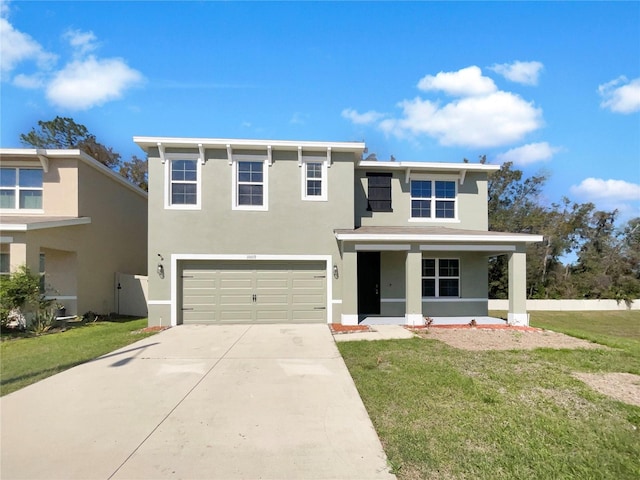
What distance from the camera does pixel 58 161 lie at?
45.3 feet

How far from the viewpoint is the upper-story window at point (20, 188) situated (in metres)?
13.7

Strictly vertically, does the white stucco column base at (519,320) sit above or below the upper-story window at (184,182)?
below

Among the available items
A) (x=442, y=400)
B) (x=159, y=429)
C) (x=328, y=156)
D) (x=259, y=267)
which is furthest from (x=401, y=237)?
(x=159, y=429)

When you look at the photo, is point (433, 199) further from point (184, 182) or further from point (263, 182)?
point (184, 182)

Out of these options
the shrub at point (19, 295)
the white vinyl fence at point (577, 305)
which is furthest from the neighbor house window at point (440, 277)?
the shrub at point (19, 295)

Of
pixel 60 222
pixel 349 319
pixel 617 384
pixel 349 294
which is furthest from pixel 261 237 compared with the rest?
pixel 617 384

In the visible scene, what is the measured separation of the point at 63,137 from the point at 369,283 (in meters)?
29.2

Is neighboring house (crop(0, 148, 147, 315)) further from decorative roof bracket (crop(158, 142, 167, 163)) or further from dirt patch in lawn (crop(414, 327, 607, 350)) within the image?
dirt patch in lawn (crop(414, 327, 607, 350))

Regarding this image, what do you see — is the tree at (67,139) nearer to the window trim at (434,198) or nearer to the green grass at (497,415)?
the window trim at (434,198)

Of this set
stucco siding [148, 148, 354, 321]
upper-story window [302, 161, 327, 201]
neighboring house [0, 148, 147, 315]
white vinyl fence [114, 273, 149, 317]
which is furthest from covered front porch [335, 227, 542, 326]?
neighboring house [0, 148, 147, 315]

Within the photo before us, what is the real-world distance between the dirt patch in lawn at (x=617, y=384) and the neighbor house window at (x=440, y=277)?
710 cm

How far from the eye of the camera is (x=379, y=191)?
44.7 feet

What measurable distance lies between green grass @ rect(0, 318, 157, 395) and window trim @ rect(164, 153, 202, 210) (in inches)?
162

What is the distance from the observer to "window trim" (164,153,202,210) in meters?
11.9
